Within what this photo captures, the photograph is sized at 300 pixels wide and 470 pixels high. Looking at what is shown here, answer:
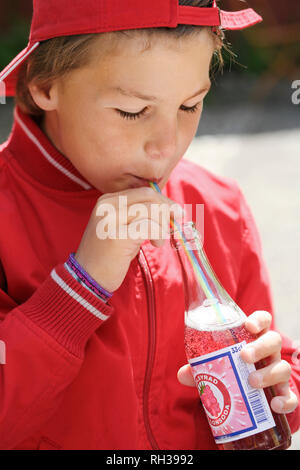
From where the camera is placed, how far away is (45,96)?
121cm

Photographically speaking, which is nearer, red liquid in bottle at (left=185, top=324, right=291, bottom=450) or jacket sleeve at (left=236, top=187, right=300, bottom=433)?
red liquid in bottle at (left=185, top=324, right=291, bottom=450)

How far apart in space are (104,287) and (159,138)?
27cm

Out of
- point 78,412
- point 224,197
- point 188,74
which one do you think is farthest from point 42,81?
point 78,412

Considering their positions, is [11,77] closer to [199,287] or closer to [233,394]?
[199,287]

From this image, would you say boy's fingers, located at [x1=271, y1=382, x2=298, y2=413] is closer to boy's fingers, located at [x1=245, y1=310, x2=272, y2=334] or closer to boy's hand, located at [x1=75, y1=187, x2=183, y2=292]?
boy's fingers, located at [x1=245, y1=310, x2=272, y2=334]

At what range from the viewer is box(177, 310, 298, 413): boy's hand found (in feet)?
3.51

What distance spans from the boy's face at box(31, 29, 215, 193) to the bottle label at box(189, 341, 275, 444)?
13.3 inches

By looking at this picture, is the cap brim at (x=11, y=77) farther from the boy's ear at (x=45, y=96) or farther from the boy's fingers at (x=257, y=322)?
the boy's fingers at (x=257, y=322)

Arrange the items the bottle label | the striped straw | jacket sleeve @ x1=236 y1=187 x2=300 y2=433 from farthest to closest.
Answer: jacket sleeve @ x1=236 y1=187 x2=300 y2=433
the striped straw
the bottle label

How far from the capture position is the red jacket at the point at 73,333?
43.3 inches

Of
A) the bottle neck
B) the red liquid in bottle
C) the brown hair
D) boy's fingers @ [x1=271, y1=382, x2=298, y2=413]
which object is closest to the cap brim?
the brown hair

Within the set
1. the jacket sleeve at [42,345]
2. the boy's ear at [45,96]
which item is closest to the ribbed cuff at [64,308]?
the jacket sleeve at [42,345]

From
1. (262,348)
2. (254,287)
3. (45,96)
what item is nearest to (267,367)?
(262,348)

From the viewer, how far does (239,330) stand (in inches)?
45.0
